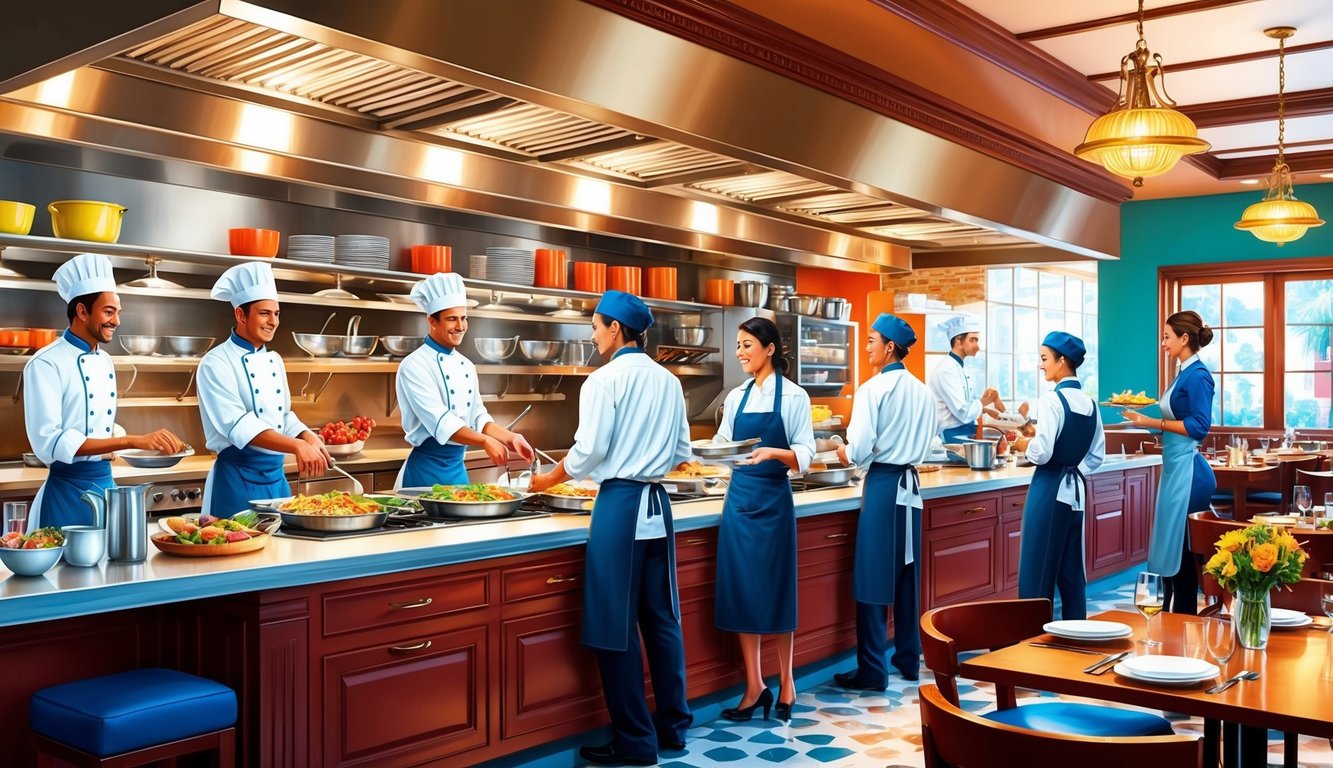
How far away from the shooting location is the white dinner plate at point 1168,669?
8.40 feet

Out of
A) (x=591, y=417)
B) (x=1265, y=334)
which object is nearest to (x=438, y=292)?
(x=591, y=417)

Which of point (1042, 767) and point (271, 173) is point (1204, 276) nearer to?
point (271, 173)

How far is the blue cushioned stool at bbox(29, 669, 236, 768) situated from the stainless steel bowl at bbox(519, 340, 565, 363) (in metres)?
4.48

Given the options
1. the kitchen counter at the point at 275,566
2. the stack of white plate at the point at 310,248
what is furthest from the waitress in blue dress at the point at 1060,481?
the stack of white plate at the point at 310,248

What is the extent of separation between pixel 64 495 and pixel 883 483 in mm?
3563

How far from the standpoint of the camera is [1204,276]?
1141 cm

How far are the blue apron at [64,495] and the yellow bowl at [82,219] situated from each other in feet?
5.15

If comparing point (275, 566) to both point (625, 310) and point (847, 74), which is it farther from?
point (847, 74)

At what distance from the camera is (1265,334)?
11.2 metres

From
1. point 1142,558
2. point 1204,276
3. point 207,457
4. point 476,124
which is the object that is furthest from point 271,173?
point 1204,276

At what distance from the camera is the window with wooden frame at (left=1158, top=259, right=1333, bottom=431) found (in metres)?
11.0

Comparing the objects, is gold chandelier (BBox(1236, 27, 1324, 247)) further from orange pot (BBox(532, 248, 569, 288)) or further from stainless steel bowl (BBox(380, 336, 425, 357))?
stainless steel bowl (BBox(380, 336, 425, 357))

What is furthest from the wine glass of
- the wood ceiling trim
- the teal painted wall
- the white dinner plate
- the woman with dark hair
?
the teal painted wall

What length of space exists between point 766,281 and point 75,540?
7.28 meters
